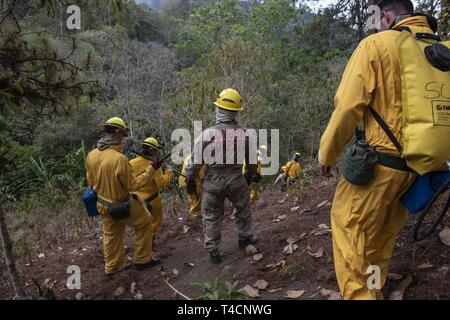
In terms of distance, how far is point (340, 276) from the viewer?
310cm

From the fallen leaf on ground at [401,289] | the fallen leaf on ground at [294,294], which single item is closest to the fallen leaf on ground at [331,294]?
the fallen leaf on ground at [294,294]

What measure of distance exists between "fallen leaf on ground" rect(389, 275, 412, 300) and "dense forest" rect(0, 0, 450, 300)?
321 cm

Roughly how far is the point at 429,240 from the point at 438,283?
2.52ft

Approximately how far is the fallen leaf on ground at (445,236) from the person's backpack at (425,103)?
5.02 ft

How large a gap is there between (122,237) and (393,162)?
3946 mm

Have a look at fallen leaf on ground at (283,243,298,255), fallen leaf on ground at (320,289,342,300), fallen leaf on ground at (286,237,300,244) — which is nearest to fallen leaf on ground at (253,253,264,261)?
fallen leaf on ground at (283,243,298,255)

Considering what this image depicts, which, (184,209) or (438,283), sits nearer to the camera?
(438,283)

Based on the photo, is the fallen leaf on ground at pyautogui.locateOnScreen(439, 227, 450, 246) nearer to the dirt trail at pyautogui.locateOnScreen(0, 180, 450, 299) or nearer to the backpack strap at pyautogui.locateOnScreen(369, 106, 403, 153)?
the dirt trail at pyautogui.locateOnScreen(0, 180, 450, 299)

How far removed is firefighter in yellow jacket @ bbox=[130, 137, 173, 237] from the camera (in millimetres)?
6133

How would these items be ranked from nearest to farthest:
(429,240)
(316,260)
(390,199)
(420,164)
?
(420,164) < (390,199) < (429,240) < (316,260)

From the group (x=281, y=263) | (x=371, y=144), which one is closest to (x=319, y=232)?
(x=281, y=263)

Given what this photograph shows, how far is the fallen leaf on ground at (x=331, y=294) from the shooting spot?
11.4ft

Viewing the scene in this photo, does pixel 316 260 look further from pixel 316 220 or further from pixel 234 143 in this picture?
pixel 234 143

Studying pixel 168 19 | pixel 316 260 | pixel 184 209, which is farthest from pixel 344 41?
pixel 168 19
